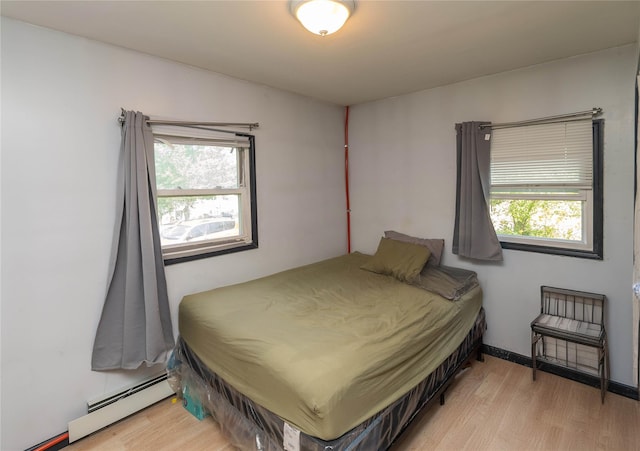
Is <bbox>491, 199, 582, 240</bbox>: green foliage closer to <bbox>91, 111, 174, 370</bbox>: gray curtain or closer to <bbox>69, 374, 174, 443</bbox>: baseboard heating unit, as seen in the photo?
<bbox>91, 111, 174, 370</bbox>: gray curtain

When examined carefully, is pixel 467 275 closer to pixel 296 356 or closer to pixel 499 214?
pixel 499 214

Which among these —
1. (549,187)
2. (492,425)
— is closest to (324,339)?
(492,425)

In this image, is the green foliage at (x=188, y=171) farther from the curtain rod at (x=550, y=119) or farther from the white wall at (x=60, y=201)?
the curtain rod at (x=550, y=119)

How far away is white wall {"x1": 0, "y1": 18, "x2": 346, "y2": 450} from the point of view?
5.75ft

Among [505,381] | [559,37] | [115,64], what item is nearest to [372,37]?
[559,37]

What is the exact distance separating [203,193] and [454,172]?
2173 millimetres

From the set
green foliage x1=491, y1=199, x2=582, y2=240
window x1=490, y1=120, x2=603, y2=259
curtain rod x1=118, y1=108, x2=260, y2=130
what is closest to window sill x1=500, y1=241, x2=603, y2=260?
window x1=490, y1=120, x2=603, y2=259

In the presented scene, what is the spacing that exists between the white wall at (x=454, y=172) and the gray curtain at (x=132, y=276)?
224 centimetres

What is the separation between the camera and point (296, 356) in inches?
62.2

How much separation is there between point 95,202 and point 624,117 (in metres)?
3.46

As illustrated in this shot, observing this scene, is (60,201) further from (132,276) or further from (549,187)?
(549,187)

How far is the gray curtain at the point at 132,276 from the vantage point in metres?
2.04

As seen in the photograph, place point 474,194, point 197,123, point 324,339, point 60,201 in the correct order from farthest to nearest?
point 474,194 → point 197,123 → point 60,201 → point 324,339

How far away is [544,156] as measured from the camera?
2506 millimetres
